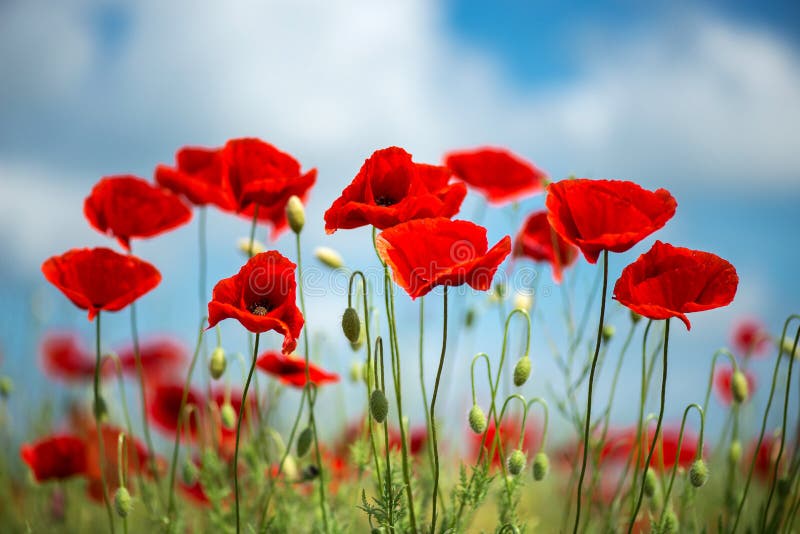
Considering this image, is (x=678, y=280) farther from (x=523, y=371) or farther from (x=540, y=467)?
(x=540, y=467)

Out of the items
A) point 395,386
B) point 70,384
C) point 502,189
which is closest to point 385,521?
point 395,386

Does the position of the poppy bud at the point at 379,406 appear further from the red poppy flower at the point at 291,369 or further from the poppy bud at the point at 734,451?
the poppy bud at the point at 734,451

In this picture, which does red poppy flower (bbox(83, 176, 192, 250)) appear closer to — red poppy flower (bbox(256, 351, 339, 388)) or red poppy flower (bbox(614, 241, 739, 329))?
red poppy flower (bbox(256, 351, 339, 388))

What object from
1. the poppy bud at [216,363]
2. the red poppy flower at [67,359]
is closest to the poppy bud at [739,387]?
the poppy bud at [216,363]

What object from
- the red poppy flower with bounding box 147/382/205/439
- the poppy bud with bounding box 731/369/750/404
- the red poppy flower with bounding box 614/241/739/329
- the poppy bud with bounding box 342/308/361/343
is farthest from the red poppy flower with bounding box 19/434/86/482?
the poppy bud with bounding box 731/369/750/404

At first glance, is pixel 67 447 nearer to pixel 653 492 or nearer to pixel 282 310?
pixel 282 310

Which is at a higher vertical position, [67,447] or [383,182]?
[383,182]

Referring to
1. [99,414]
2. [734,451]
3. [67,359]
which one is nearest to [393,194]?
[99,414]
